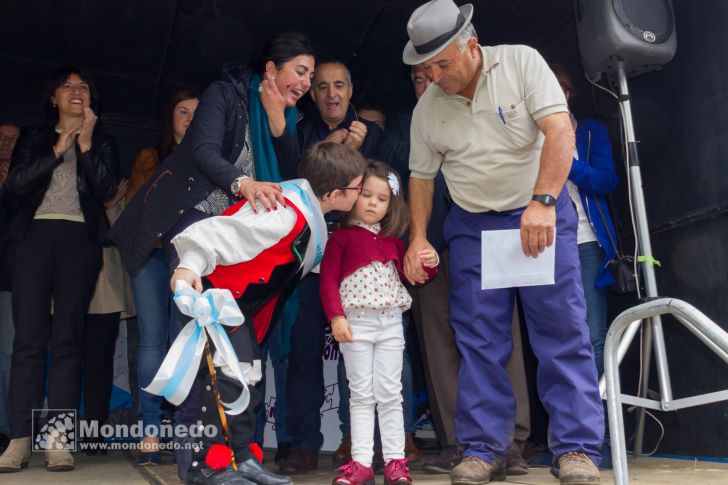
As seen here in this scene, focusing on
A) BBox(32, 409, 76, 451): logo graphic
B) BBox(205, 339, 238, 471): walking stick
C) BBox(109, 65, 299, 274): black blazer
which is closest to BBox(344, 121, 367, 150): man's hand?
BBox(109, 65, 299, 274): black blazer

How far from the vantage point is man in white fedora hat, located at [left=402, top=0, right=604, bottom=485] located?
240cm

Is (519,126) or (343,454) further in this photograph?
(343,454)

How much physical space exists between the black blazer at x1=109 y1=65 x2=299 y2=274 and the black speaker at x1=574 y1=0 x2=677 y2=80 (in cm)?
140

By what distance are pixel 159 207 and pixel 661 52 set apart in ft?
6.92

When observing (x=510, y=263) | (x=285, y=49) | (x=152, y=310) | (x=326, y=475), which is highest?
(x=285, y=49)

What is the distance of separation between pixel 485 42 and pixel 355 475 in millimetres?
2976

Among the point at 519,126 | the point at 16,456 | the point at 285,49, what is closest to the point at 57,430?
the point at 16,456

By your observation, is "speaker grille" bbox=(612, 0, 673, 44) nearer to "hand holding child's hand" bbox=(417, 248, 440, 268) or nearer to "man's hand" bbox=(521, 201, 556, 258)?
"man's hand" bbox=(521, 201, 556, 258)

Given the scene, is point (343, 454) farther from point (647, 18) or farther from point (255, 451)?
point (647, 18)

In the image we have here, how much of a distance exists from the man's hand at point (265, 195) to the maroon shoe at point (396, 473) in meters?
0.91

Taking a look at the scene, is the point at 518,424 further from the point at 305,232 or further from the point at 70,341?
the point at 70,341

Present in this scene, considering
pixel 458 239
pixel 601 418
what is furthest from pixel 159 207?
pixel 601 418

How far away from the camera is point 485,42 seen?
179 inches

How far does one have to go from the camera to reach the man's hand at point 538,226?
2344mm
